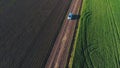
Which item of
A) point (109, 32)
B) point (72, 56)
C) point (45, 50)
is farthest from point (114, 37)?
point (45, 50)

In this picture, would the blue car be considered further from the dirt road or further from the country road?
the country road

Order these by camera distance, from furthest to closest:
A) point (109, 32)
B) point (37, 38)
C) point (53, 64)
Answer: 1. point (109, 32)
2. point (37, 38)
3. point (53, 64)

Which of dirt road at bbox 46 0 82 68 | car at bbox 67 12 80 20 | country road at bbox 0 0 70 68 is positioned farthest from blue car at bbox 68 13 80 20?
country road at bbox 0 0 70 68

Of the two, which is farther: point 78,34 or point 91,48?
point 78,34

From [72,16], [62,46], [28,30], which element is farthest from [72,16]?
[62,46]

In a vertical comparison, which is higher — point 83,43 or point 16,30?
point 16,30

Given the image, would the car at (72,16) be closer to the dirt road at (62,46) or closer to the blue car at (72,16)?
the blue car at (72,16)

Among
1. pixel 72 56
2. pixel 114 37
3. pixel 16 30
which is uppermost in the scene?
pixel 16 30

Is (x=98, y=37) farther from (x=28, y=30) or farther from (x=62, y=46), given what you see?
(x=28, y=30)

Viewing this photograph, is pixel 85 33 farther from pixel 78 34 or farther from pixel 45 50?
pixel 45 50
